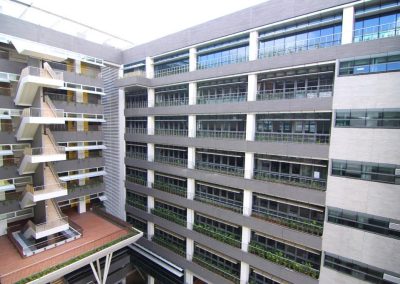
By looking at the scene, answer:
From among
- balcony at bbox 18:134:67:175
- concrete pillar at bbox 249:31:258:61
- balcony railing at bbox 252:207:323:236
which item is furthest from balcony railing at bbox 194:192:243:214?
balcony at bbox 18:134:67:175

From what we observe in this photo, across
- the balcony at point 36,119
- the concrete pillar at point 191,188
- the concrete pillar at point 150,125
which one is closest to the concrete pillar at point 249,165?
the concrete pillar at point 191,188

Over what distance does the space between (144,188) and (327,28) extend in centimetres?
2043

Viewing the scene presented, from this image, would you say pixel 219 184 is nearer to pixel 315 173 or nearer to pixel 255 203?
pixel 255 203

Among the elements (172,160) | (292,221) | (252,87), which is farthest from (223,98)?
(292,221)

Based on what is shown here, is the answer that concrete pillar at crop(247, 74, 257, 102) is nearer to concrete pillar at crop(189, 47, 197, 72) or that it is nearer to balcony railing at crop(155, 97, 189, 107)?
concrete pillar at crop(189, 47, 197, 72)

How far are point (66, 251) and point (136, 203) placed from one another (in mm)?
8731

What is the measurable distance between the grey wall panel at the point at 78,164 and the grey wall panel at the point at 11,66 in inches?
325

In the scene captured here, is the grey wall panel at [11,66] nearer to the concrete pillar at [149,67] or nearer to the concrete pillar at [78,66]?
the concrete pillar at [78,66]

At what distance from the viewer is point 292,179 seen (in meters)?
14.8

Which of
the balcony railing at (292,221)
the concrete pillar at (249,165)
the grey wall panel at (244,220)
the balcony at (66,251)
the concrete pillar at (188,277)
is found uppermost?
the concrete pillar at (249,165)

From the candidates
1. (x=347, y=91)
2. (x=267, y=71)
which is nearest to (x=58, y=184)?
(x=267, y=71)

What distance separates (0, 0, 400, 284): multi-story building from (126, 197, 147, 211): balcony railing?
16 cm

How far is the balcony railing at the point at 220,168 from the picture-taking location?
17.0 metres

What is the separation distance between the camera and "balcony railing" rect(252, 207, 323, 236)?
1376 cm
